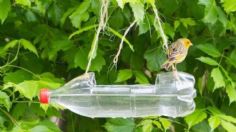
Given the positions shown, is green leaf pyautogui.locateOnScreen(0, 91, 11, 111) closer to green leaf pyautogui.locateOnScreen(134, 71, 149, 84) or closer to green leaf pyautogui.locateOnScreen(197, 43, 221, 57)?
green leaf pyautogui.locateOnScreen(134, 71, 149, 84)

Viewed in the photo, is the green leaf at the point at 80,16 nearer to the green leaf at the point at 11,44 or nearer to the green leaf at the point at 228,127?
the green leaf at the point at 11,44

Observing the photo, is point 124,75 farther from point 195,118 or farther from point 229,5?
point 229,5

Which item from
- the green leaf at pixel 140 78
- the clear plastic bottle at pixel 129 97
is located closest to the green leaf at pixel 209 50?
the green leaf at pixel 140 78

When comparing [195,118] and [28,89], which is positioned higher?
[28,89]

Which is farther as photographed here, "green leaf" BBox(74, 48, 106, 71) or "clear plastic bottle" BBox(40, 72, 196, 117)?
"green leaf" BBox(74, 48, 106, 71)

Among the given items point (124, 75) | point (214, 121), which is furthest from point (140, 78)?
point (214, 121)

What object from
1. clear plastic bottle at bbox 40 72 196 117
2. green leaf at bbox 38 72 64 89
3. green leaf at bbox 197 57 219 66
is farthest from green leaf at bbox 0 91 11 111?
green leaf at bbox 197 57 219 66

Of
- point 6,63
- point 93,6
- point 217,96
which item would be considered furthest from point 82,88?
point 217,96

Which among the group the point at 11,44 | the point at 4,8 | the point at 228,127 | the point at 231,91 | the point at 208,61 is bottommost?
the point at 228,127
